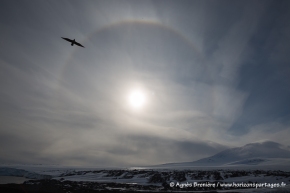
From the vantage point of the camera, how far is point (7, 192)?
36281mm

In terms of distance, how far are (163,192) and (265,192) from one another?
1534 cm

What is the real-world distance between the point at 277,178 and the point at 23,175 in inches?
3557

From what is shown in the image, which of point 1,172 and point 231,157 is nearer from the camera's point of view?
point 1,172

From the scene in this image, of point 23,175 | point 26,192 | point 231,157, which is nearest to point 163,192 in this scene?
point 26,192

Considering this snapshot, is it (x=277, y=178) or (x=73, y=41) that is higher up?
(x=73, y=41)

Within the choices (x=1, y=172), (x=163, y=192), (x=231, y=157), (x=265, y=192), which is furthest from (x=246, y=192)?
(x=231, y=157)

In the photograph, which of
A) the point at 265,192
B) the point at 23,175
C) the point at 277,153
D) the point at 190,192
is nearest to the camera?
the point at 265,192

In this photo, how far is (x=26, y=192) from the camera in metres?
35.6

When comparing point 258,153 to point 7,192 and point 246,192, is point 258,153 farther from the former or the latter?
point 7,192

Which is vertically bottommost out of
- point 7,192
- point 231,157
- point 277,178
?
point 7,192

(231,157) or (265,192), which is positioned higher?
(231,157)

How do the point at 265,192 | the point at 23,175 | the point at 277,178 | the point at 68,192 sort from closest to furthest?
1. the point at 265,192
2. the point at 68,192
3. the point at 277,178
4. the point at 23,175

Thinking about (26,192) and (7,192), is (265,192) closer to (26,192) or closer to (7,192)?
(26,192)

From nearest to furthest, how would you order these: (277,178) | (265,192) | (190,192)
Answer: (265,192), (190,192), (277,178)
